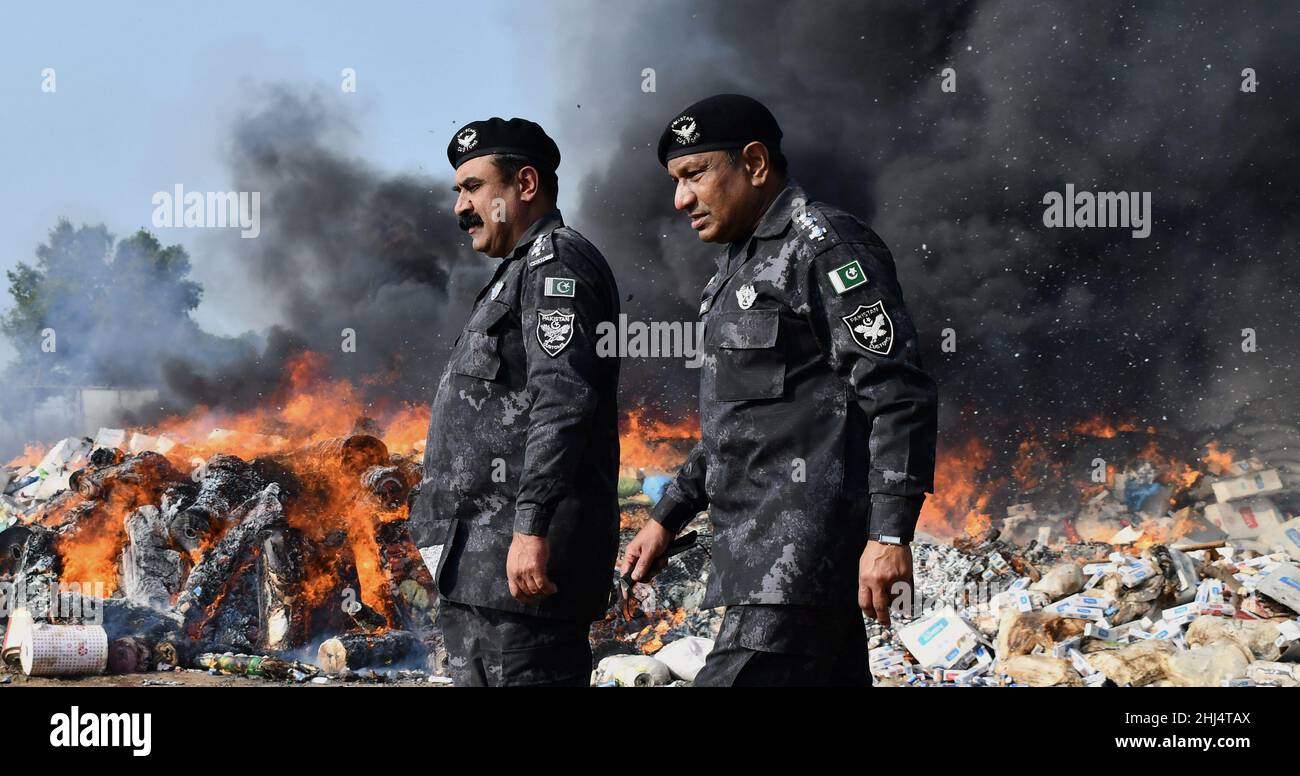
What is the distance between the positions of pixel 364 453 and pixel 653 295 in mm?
5555

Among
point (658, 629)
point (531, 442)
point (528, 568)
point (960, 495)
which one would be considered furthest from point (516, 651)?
point (960, 495)

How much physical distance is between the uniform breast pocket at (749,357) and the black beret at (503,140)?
1.06 m

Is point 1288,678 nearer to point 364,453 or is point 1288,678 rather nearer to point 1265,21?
point 364,453

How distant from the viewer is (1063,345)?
42.5ft

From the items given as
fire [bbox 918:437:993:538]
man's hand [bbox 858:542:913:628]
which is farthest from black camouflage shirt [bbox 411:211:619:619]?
fire [bbox 918:437:993:538]

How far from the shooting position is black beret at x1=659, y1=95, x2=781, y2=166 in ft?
9.62

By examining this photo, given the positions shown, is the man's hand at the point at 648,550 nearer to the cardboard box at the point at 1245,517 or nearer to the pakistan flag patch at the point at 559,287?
the pakistan flag patch at the point at 559,287

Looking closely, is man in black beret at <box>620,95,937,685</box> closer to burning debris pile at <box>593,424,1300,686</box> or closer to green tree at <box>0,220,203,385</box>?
burning debris pile at <box>593,424,1300,686</box>

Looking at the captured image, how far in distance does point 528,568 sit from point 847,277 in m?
1.12

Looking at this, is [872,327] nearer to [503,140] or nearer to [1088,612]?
[503,140]

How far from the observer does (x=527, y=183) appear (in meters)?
3.56

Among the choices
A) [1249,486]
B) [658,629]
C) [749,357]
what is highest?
[749,357]

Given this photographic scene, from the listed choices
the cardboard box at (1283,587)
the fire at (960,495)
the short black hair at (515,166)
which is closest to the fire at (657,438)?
the fire at (960,495)

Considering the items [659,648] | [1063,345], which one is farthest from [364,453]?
[1063,345]
